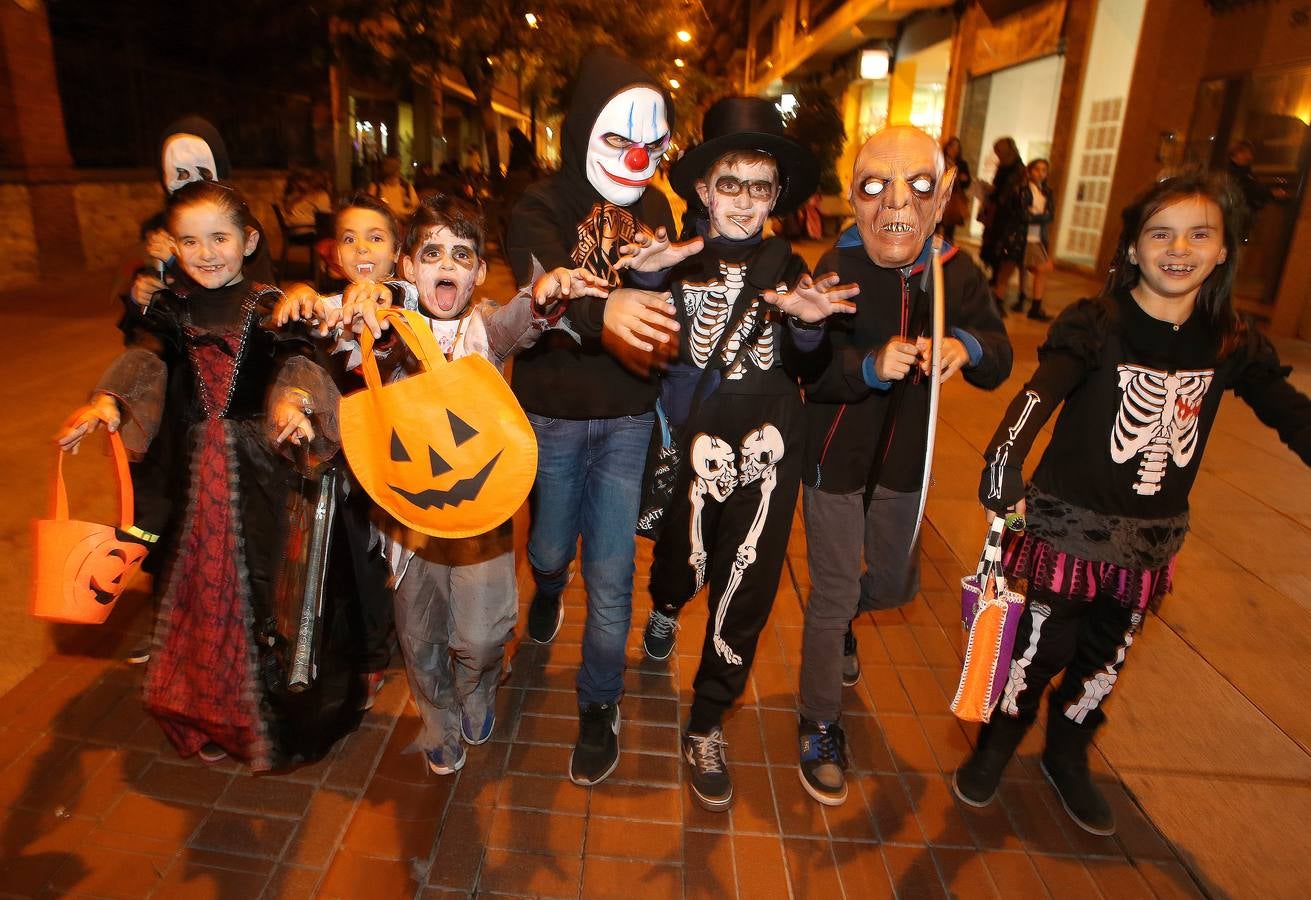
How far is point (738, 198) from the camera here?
2.38 m

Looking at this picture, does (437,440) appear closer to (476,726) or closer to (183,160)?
(476,726)

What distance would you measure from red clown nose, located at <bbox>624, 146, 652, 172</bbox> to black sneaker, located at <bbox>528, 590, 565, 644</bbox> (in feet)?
6.15

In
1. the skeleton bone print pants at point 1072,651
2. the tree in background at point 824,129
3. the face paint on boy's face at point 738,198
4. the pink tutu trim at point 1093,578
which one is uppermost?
the tree in background at point 824,129

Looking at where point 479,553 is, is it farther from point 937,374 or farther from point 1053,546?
point 1053,546

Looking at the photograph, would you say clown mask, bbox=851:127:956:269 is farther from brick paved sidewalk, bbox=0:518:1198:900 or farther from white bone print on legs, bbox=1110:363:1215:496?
brick paved sidewalk, bbox=0:518:1198:900

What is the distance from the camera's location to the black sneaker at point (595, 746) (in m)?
Result: 2.79

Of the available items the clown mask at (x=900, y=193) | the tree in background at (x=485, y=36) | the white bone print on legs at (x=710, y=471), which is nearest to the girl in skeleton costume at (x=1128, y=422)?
the clown mask at (x=900, y=193)

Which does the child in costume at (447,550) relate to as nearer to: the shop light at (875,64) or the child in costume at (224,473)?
the child in costume at (224,473)

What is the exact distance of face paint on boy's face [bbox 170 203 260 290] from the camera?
99.0 inches

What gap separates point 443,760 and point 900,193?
2.41 m

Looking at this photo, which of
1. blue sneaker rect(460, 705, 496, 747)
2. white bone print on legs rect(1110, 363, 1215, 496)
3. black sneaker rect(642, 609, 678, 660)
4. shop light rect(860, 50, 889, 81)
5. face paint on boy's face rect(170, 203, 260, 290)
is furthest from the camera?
shop light rect(860, 50, 889, 81)

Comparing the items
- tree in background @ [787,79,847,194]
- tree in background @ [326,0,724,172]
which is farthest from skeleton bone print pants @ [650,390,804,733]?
tree in background @ [787,79,847,194]

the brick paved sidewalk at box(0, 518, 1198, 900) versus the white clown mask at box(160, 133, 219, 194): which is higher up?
the white clown mask at box(160, 133, 219, 194)

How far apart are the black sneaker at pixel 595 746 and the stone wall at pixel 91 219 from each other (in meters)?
7.75
